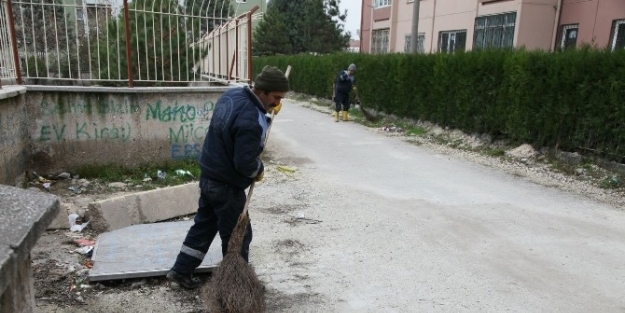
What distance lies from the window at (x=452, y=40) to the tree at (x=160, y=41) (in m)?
15.0

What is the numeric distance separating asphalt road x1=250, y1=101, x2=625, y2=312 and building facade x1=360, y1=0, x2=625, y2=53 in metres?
5.50

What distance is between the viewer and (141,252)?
398cm

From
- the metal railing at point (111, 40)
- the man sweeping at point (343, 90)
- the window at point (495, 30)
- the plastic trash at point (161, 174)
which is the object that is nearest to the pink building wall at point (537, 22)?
the window at point (495, 30)

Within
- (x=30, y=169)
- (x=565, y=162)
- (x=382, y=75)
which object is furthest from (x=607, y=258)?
(x=382, y=75)

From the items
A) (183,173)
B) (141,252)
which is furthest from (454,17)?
(141,252)

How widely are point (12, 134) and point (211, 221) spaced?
11.9 ft

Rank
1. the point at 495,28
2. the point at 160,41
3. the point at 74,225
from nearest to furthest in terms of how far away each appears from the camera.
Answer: the point at 74,225 → the point at 160,41 → the point at 495,28

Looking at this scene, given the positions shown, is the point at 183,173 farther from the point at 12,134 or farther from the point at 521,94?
the point at 521,94

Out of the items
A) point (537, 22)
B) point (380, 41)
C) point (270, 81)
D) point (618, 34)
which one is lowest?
point (270, 81)

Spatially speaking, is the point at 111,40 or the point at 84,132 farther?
the point at 111,40

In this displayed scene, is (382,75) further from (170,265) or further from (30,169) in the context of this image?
(170,265)

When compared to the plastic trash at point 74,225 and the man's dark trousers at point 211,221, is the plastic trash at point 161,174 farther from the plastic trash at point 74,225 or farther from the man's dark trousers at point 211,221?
the man's dark trousers at point 211,221

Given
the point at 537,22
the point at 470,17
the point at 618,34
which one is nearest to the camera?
the point at 618,34

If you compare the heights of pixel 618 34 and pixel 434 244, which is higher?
pixel 618 34
